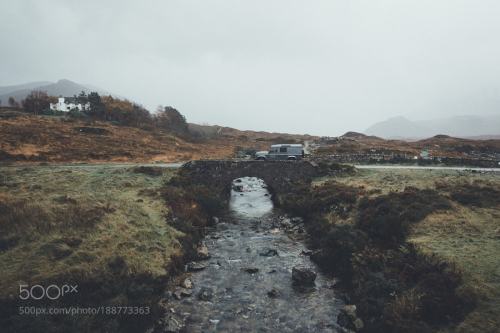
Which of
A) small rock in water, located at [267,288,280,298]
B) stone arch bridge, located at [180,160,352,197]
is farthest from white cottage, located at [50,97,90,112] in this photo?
small rock in water, located at [267,288,280,298]

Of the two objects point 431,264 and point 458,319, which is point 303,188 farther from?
point 458,319

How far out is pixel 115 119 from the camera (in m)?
96.6

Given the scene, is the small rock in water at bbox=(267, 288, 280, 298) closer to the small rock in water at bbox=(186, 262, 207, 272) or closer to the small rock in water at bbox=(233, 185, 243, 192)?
the small rock in water at bbox=(186, 262, 207, 272)

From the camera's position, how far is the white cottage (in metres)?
101

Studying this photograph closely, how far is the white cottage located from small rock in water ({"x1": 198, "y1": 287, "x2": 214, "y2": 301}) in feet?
316

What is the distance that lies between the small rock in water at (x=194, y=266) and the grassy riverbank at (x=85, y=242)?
134 centimetres

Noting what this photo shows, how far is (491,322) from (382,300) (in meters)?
4.65

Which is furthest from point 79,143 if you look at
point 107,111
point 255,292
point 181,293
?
point 255,292

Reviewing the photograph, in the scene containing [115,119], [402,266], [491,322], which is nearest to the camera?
[491,322]

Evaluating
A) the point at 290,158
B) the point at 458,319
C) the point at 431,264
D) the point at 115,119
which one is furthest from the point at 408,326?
the point at 115,119

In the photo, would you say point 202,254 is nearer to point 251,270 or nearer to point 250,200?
point 251,270

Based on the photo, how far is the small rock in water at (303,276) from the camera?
21328mm

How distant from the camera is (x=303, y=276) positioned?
21.5 m

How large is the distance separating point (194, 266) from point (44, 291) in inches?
380
